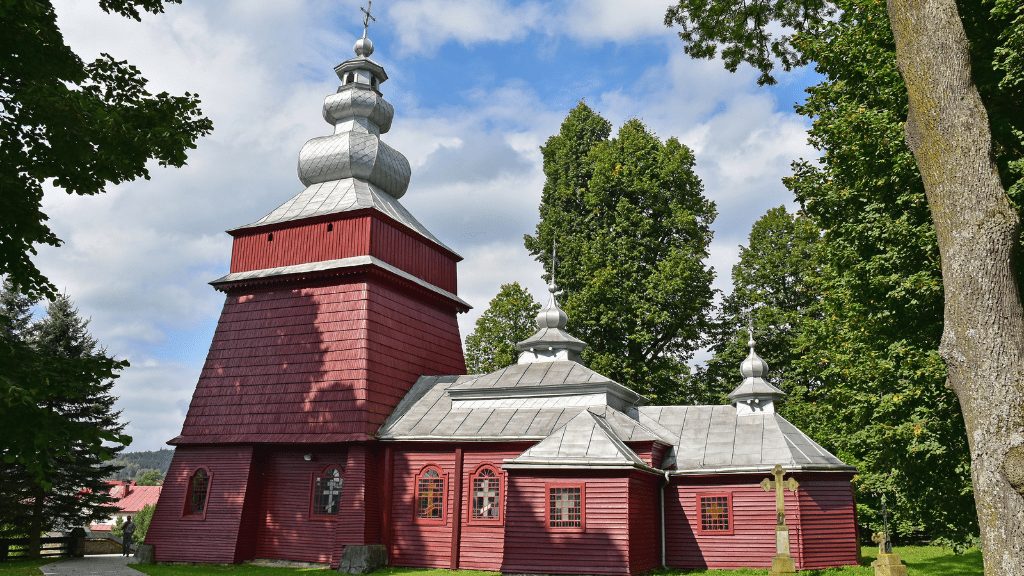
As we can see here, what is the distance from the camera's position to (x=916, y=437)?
12.5 m

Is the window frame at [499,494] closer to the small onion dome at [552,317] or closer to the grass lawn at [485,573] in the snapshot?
the grass lawn at [485,573]

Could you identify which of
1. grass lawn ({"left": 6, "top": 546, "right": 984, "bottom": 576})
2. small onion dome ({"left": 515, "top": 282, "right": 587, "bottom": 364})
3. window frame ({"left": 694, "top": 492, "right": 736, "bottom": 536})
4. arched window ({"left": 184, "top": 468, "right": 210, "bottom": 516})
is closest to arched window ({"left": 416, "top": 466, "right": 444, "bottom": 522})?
grass lawn ({"left": 6, "top": 546, "right": 984, "bottom": 576})

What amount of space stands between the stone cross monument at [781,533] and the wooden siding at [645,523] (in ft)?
8.48

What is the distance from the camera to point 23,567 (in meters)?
18.9

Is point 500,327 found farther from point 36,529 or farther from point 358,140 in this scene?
point 36,529

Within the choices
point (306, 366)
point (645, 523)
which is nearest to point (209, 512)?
point (306, 366)

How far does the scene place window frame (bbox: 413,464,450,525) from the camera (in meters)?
17.8

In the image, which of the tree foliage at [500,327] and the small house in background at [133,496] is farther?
the small house in background at [133,496]

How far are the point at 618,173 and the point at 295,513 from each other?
637 inches

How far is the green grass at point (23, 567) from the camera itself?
17.0 metres

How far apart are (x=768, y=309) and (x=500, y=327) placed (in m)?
9.90

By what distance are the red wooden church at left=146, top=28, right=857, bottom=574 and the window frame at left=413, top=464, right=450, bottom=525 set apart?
35 mm

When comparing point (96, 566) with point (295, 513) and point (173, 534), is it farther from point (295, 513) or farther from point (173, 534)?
point (295, 513)

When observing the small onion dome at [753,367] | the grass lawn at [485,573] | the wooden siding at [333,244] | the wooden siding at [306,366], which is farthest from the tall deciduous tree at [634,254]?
the grass lawn at [485,573]
